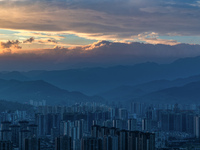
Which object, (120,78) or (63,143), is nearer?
(63,143)

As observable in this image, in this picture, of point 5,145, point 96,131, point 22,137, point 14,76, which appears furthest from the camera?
point 14,76

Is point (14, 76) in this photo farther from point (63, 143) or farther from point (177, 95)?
point (63, 143)

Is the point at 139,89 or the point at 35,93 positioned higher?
the point at 139,89

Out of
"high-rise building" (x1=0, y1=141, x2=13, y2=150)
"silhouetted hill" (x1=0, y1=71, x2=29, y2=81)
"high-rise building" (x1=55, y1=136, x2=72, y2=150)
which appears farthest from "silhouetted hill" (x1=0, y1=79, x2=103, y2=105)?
"high-rise building" (x1=0, y1=141, x2=13, y2=150)

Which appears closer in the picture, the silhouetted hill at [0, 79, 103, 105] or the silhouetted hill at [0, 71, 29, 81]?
the silhouetted hill at [0, 79, 103, 105]

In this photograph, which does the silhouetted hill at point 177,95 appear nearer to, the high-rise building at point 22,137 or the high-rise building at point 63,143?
the high-rise building at point 22,137

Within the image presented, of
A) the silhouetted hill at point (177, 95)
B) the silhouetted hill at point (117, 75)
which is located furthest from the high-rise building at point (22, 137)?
the silhouetted hill at point (117, 75)

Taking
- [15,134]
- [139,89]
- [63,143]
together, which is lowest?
[139,89]

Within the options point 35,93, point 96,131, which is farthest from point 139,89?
point 96,131

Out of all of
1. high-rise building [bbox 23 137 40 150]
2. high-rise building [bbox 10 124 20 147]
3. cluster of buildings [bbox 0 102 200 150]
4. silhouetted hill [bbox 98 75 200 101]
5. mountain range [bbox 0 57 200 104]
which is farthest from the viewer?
mountain range [bbox 0 57 200 104]

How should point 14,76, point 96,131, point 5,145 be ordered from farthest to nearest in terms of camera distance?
1. point 14,76
2. point 96,131
3. point 5,145

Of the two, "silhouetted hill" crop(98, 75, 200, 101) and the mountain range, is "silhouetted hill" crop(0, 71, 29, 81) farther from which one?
"silhouetted hill" crop(98, 75, 200, 101)
